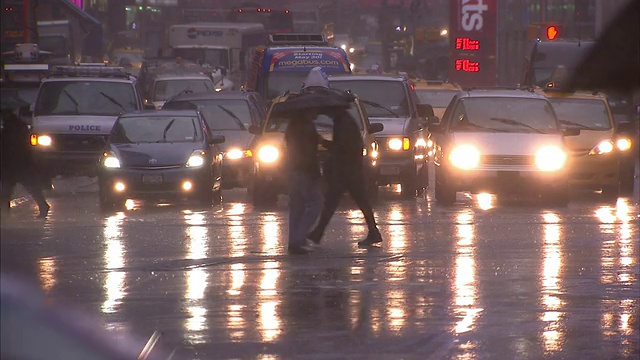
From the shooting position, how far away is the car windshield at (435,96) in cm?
3212

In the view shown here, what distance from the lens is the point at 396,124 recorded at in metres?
21.6

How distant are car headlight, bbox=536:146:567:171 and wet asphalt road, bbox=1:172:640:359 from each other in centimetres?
133

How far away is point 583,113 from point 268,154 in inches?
231

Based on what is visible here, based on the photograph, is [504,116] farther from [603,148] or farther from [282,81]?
[282,81]

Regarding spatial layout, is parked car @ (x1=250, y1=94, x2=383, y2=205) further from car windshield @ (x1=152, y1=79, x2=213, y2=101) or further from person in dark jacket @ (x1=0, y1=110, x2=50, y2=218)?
person in dark jacket @ (x1=0, y1=110, x2=50, y2=218)

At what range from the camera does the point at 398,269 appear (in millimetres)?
12703

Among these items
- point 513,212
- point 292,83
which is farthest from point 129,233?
point 292,83

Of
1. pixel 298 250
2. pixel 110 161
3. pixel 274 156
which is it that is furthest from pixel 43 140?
pixel 298 250

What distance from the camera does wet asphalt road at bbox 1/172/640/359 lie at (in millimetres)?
9141

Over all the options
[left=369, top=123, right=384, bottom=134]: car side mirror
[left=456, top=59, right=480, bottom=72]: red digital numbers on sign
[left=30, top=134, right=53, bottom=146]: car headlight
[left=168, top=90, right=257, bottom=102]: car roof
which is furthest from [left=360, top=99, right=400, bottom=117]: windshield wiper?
[left=456, top=59, right=480, bottom=72]: red digital numbers on sign

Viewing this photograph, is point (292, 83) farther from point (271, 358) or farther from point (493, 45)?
point (493, 45)

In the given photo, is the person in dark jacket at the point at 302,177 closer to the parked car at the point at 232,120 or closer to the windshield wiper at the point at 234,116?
the parked car at the point at 232,120

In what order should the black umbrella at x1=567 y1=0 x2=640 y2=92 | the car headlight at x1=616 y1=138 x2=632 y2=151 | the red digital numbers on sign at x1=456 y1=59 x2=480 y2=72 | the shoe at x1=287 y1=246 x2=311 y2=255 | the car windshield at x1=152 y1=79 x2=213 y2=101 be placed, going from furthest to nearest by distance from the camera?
the red digital numbers on sign at x1=456 y1=59 x2=480 y2=72 < the car windshield at x1=152 y1=79 x2=213 y2=101 < the car headlight at x1=616 y1=138 x2=632 y2=151 < the shoe at x1=287 y1=246 x2=311 y2=255 < the black umbrella at x1=567 y1=0 x2=640 y2=92

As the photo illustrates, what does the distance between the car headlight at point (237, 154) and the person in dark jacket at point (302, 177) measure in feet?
→ 28.9
